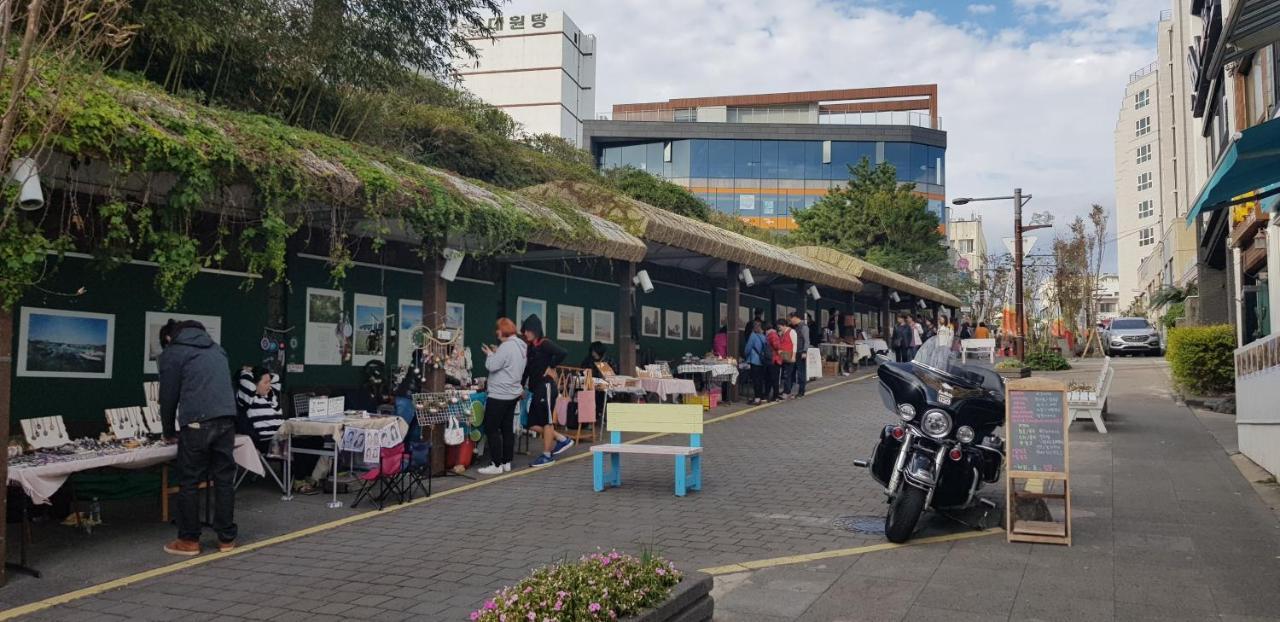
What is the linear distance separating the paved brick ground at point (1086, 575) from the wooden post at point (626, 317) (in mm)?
7473

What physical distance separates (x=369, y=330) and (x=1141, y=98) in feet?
243

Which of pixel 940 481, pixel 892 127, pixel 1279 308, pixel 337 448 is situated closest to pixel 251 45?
pixel 337 448

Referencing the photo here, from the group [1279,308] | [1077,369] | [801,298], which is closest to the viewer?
[1279,308]

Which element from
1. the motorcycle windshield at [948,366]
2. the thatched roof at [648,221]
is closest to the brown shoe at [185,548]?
the motorcycle windshield at [948,366]

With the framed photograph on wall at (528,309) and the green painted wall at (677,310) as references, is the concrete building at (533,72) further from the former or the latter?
the framed photograph on wall at (528,309)

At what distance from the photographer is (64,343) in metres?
8.27

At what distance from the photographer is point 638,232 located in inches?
524

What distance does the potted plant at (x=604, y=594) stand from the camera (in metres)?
3.74

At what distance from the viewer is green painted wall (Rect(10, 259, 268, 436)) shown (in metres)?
8.05

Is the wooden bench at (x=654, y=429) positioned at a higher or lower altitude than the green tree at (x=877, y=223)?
lower

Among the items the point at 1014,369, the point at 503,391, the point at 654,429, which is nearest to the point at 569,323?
the point at 503,391

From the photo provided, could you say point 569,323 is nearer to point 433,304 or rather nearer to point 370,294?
point 370,294

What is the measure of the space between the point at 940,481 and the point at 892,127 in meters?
53.8

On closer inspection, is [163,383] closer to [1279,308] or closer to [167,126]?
[167,126]
